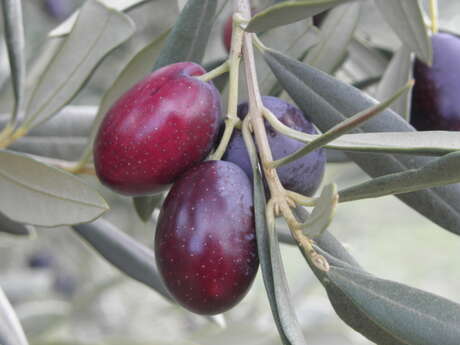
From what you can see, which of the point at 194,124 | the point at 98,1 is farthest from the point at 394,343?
the point at 98,1

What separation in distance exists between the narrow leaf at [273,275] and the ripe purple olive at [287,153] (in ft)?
0.21

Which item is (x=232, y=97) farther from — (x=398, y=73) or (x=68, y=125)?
(x=68, y=125)

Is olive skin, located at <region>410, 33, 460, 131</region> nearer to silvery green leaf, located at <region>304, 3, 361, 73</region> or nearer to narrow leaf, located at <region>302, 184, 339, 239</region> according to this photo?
silvery green leaf, located at <region>304, 3, 361, 73</region>

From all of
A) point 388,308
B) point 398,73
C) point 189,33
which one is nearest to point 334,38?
point 398,73

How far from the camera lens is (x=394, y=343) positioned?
73 centimetres

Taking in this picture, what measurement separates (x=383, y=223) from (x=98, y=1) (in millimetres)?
3782

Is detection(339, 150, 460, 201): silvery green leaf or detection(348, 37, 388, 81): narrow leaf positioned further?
detection(348, 37, 388, 81): narrow leaf

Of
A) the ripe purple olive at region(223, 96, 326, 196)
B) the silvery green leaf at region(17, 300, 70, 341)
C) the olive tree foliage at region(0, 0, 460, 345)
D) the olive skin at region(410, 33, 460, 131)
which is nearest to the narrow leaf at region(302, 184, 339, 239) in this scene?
the olive tree foliage at region(0, 0, 460, 345)

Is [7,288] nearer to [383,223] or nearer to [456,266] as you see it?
[383,223]

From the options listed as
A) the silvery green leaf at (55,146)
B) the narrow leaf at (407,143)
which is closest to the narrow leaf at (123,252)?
the silvery green leaf at (55,146)

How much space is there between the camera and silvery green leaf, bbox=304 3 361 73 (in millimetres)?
1110

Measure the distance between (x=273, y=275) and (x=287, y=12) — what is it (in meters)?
0.25

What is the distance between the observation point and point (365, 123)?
32.5 inches

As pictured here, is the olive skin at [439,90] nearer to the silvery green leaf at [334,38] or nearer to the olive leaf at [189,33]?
the silvery green leaf at [334,38]
